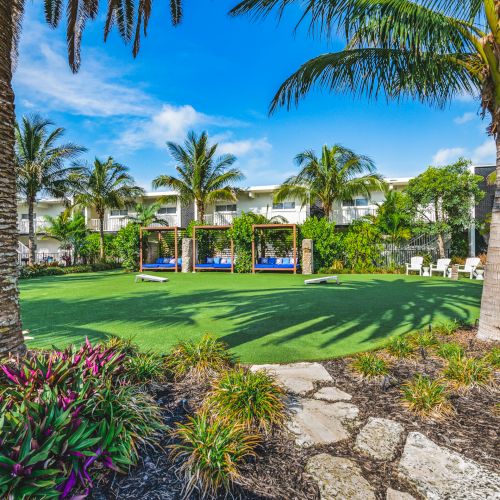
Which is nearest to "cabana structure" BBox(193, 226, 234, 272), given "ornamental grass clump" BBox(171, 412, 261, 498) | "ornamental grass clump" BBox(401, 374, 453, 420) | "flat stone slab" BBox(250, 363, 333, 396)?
"flat stone slab" BBox(250, 363, 333, 396)

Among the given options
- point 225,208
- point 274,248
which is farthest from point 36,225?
point 274,248

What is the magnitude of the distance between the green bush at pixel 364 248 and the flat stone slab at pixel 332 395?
15.5m

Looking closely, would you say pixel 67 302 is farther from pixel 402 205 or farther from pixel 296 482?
pixel 402 205

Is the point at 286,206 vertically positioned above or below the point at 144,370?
above

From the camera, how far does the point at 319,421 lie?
271cm

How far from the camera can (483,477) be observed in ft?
6.68

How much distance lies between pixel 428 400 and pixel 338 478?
47.8 inches

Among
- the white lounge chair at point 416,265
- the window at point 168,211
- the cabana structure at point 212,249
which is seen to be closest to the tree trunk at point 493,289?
the white lounge chair at point 416,265

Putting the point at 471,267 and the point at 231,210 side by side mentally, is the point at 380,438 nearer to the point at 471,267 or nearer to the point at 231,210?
the point at 471,267

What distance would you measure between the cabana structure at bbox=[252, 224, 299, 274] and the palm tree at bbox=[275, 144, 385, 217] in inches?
145

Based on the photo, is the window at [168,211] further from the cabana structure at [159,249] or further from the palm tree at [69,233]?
the palm tree at [69,233]

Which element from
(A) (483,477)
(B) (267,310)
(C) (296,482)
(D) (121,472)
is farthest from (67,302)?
(A) (483,477)

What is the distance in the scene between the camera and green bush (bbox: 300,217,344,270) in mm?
18156

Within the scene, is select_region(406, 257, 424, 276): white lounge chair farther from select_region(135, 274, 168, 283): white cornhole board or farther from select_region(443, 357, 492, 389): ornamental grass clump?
select_region(443, 357, 492, 389): ornamental grass clump
